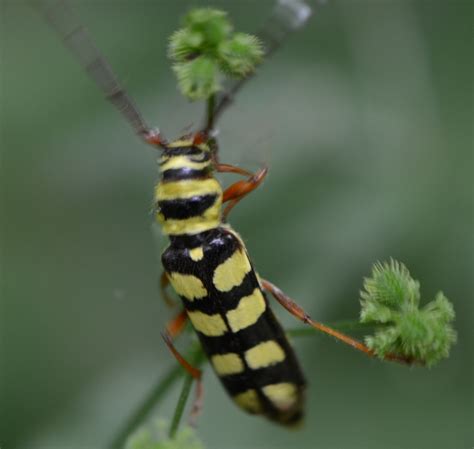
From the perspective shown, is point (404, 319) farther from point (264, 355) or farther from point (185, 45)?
point (185, 45)

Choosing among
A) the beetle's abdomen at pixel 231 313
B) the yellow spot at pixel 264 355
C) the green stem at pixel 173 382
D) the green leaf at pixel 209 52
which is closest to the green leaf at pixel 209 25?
the green leaf at pixel 209 52

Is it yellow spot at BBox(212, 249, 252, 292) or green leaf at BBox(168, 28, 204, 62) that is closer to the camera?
green leaf at BBox(168, 28, 204, 62)

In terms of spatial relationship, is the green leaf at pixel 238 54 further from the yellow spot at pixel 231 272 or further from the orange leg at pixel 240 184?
the yellow spot at pixel 231 272

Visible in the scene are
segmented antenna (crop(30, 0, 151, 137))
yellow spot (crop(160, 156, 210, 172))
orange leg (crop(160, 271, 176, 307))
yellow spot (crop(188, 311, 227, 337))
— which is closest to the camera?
segmented antenna (crop(30, 0, 151, 137))

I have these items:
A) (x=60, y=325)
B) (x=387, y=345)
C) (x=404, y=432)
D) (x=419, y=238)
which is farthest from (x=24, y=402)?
(x=387, y=345)

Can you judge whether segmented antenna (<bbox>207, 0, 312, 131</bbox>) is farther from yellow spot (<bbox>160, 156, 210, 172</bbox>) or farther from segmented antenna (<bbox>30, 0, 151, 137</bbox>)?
segmented antenna (<bbox>30, 0, 151, 137</bbox>)

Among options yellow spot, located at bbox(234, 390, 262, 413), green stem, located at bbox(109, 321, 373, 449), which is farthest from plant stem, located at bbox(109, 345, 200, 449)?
yellow spot, located at bbox(234, 390, 262, 413)

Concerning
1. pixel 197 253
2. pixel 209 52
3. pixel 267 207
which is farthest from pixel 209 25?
pixel 267 207
